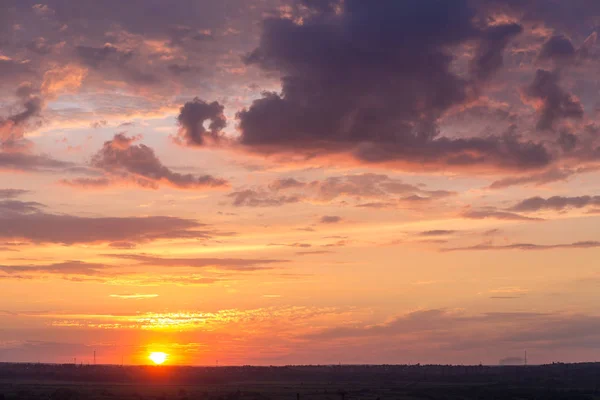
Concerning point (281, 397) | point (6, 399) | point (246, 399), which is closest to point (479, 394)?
point (281, 397)

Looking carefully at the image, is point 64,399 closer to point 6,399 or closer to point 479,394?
point 6,399

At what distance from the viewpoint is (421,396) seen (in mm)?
155500

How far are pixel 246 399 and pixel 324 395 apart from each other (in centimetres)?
2377

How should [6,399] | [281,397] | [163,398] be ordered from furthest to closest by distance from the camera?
[281,397]
[163,398]
[6,399]

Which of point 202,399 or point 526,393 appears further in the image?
point 526,393

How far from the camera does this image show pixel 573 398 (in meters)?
146

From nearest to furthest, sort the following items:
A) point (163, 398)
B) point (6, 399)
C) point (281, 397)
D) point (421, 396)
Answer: point (6, 399) → point (163, 398) → point (281, 397) → point (421, 396)

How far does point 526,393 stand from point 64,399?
289 ft

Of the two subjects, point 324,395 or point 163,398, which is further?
point 324,395

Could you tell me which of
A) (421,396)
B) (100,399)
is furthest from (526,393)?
(100,399)

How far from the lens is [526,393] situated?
15862 centimetres

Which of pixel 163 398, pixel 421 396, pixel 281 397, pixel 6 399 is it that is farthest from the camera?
pixel 421 396

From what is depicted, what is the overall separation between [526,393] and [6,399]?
317 feet

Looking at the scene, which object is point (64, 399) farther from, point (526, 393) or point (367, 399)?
point (526, 393)
